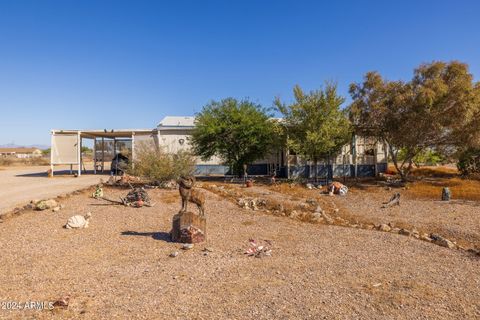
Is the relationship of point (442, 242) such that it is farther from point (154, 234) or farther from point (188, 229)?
point (154, 234)

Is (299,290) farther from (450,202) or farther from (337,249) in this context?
(450,202)

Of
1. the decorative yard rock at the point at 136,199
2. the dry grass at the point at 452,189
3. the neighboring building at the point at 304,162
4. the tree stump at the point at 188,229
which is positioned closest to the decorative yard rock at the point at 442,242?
the tree stump at the point at 188,229

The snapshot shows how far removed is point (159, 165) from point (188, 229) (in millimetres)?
8609

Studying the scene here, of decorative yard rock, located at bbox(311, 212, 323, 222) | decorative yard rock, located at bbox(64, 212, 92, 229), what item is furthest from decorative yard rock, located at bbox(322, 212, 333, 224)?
decorative yard rock, located at bbox(64, 212, 92, 229)

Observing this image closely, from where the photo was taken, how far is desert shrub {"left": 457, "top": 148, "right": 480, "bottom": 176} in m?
18.9

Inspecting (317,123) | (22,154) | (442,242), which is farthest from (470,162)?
(22,154)

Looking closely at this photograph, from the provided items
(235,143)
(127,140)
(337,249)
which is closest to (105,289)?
(337,249)

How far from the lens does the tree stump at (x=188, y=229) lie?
7.31 m

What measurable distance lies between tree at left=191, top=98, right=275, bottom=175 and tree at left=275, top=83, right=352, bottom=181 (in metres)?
1.99

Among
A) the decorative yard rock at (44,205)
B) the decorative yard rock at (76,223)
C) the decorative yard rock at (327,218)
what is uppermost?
the decorative yard rock at (44,205)

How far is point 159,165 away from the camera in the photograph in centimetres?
1529

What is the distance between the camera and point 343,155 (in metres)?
23.7

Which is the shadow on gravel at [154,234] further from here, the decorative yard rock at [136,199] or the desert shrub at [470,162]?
the desert shrub at [470,162]

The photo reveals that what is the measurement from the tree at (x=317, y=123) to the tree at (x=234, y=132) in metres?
1.99
